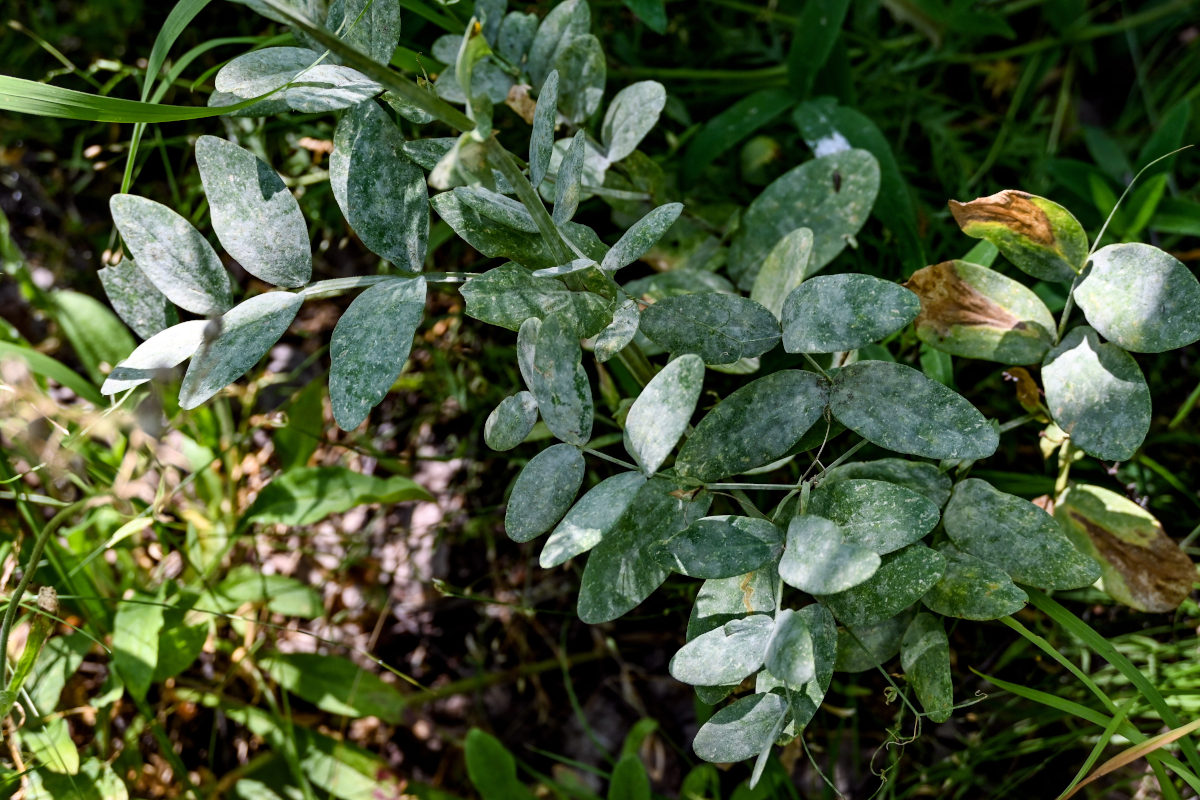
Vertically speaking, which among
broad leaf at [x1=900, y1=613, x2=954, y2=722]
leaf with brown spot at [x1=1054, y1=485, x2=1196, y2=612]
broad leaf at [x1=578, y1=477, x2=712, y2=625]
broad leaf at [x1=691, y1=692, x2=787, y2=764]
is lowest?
leaf with brown spot at [x1=1054, y1=485, x2=1196, y2=612]

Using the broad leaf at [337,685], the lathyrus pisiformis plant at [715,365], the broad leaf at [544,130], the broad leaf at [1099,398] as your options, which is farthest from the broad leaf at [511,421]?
the broad leaf at [337,685]

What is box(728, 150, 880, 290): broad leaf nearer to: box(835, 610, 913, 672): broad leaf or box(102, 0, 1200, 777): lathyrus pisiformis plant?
box(102, 0, 1200, 777): lathyrus pisiformis plant

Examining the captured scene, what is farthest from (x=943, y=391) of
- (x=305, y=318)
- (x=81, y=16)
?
(x=81, y=16)

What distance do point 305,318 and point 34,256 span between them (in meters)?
0.65

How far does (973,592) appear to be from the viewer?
0.96m

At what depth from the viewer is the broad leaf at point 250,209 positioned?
0.97 meters

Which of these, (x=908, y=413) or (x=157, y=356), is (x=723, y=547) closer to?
(x=908, y=413)

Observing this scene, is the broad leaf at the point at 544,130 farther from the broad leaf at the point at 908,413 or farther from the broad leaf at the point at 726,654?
the broad leaf at the point at 726,654

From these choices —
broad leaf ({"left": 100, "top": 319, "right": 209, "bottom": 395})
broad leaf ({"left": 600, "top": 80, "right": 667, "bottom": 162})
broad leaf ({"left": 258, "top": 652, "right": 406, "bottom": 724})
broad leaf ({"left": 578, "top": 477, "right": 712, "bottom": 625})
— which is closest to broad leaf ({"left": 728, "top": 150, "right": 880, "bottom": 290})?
broad leaf ({"left": 600, "top": 80, "right": 667, "bottom": 162})

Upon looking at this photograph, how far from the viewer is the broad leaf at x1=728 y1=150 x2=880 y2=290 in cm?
124

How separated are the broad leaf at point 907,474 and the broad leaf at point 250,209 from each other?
0.69 m

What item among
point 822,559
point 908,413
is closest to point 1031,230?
point 908,413

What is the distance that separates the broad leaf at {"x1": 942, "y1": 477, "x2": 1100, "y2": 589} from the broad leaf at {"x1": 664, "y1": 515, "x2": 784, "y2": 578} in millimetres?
267

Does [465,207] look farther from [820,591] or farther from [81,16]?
[81,16]
